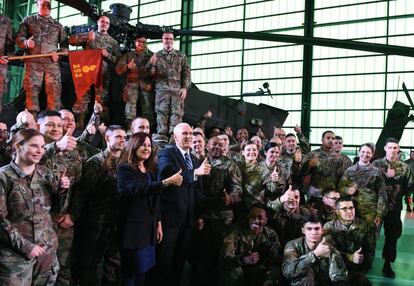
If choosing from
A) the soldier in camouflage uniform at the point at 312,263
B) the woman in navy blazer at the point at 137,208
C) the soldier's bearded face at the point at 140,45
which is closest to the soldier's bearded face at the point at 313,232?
the soldier in camouflage uniform at the point at 312,263

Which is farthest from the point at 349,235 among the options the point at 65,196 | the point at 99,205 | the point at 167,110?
the point at 167,110

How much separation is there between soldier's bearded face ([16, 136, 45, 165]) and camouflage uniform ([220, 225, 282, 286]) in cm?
230

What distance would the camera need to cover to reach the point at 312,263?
417 cm

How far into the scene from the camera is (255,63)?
659 inches

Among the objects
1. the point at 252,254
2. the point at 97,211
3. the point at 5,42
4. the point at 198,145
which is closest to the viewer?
the point at 97,211

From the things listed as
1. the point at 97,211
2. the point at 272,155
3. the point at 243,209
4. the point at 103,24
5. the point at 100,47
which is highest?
the point at 103,24

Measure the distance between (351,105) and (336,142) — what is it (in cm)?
922

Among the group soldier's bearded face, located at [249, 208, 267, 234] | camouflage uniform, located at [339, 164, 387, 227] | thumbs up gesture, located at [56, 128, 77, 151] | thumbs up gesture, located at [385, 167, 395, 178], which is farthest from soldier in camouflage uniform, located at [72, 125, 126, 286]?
thumbs up gesture, located at [385, 167, 395, 178]

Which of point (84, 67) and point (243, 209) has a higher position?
point (84, 67)

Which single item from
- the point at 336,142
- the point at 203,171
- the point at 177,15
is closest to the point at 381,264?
the point at 336,142

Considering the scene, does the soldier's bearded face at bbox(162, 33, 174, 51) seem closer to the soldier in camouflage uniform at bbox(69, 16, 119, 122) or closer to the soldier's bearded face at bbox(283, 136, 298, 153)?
the soldier in camouflage uniform at bbox(69, 16, 119, 122)

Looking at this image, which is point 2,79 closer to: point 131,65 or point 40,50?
point 40,50

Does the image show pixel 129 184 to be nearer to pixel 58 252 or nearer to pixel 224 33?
pixel 58 252

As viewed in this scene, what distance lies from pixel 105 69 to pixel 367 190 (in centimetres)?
394
